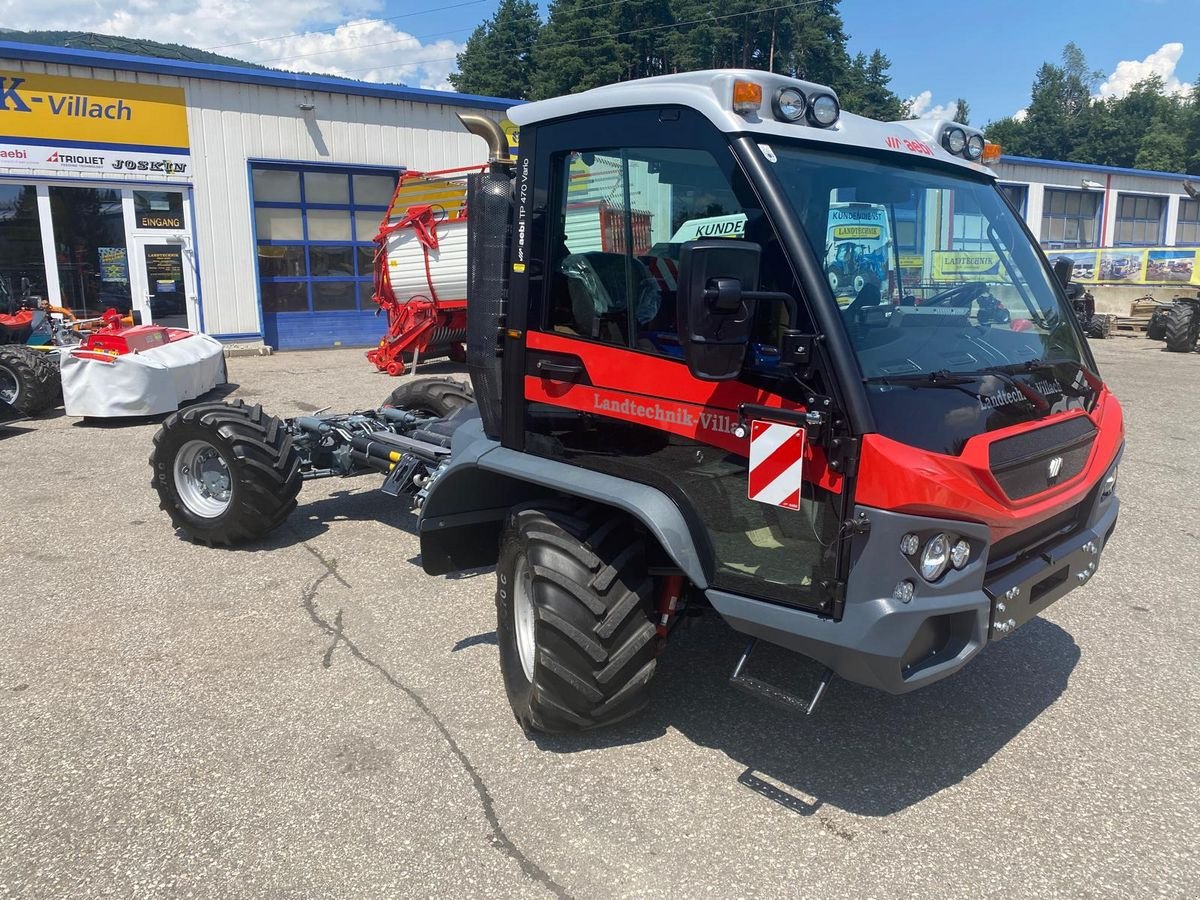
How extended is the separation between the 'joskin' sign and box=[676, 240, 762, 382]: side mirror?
16.8 meters

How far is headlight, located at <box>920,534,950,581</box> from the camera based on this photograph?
280cm

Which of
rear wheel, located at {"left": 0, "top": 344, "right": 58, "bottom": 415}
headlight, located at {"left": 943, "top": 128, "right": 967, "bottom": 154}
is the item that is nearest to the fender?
headlight, located at {"left": 943, "top": 128, "right": 967, "bottom": 154}

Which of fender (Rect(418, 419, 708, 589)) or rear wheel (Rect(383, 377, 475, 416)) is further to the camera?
rear wheel (Rect(383, 377, 475, 416))

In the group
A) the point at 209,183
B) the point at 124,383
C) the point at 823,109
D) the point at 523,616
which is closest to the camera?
the point at 823,109

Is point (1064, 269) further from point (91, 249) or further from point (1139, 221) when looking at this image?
point (1139, 221)

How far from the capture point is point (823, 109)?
316 centimetres

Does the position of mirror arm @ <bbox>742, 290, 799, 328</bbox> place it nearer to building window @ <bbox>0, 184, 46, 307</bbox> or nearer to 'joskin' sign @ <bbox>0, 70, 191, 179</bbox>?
building window @ <bbox>0, 184, 46, 307</bbox>

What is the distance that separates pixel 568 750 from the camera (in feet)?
12.0

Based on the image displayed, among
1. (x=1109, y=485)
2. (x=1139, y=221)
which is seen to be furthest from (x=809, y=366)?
(x=1139, y=221)

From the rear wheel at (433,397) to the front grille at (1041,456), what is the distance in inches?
185

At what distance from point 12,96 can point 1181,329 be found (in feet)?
74.6

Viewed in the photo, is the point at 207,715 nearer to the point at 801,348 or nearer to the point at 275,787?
the point at 275,787

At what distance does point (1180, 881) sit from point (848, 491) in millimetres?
1658

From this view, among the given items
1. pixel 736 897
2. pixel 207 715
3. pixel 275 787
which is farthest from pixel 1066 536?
pixel 207 715
